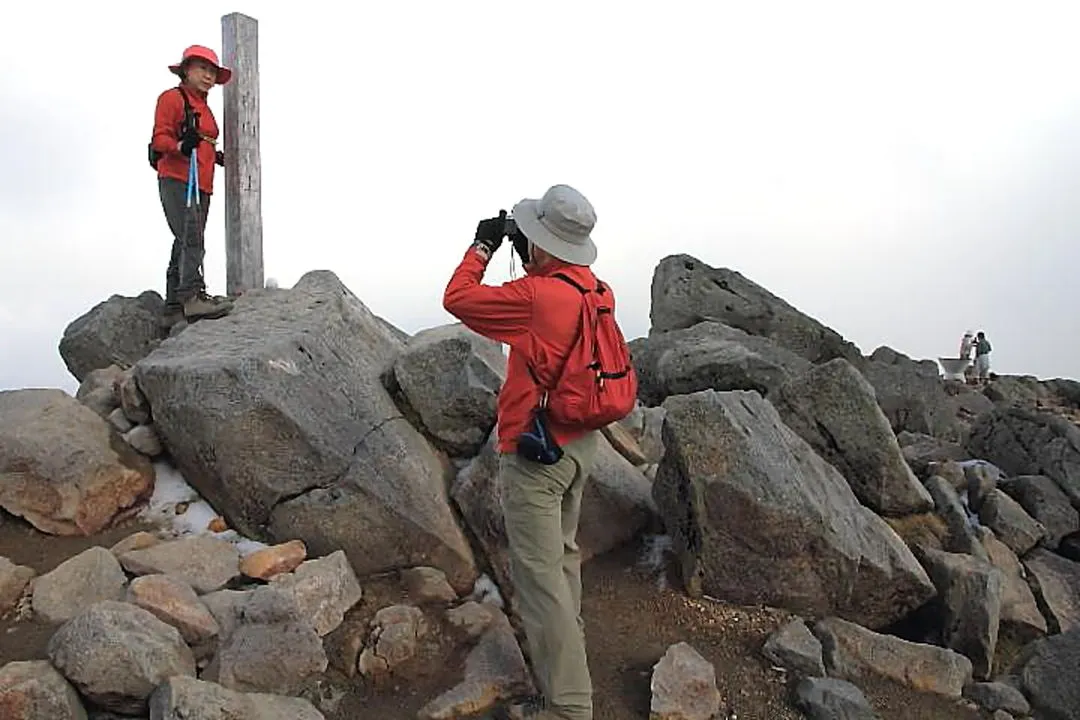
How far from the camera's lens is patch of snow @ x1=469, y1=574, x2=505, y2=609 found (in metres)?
7.86

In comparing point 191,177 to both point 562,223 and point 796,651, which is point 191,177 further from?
point 796,651

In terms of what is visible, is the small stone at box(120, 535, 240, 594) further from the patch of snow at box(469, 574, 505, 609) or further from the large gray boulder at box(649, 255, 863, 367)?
the large gray boulder at box(649, 255, 863, 367)

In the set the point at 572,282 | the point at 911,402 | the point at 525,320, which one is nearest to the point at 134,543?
the point at 525,320

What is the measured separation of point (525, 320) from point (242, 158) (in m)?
7.23

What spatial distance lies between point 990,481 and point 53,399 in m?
10.4

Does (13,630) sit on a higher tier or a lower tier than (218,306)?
lower

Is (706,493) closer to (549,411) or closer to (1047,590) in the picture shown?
(549,411)

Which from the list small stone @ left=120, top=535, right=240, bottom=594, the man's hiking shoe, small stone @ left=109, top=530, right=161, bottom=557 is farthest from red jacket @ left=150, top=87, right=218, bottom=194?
the man's hiking shoe

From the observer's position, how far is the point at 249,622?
21.9 feet

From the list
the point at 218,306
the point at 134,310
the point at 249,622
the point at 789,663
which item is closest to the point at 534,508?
the point at 249,622

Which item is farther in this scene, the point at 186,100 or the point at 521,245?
the point at 186,100

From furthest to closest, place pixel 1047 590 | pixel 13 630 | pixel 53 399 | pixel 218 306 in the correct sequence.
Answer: pixel 218 306 → pixel 1047 590 → pixel 53 399 → pixel 13 630

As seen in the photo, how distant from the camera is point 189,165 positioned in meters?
11.0

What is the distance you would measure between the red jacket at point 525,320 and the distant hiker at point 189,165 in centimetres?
576
